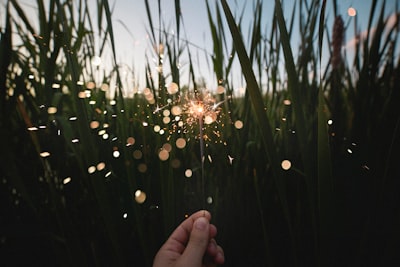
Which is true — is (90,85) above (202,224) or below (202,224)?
above

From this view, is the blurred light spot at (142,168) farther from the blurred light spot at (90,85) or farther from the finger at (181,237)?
the blurred light spot at (90,85)

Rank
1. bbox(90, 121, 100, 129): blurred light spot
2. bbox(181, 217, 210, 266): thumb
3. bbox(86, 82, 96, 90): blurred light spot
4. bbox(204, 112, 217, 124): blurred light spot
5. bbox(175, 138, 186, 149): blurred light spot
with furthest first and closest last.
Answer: bbox(86, 82, 96, 90): blurred light spot, bbox(90, 121, 100, 129): blurred light spot, bbox(175, 138, 186, 149): blurred light spot, bbox(204, 112, 217, 124): blurred light spot, bbox(181, 217, 210, 266): thumb

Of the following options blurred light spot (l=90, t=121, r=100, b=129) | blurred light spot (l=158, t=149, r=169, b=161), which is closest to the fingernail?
blurred light spot (l=158, t=149, r=169, b=161)

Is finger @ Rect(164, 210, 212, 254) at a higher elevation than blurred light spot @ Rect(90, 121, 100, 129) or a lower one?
lower

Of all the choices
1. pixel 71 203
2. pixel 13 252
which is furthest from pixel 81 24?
pixel 13 252

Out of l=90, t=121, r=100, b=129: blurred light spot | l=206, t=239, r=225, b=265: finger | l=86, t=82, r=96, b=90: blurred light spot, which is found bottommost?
l=206, t=239, r=225, b=265: finger

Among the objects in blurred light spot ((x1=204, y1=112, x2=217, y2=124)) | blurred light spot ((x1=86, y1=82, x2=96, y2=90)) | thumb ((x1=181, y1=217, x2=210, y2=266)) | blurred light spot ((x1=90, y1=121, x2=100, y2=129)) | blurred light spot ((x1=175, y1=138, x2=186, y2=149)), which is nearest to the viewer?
thumb ((x1=181, y1=217, x2=210, y2=266))

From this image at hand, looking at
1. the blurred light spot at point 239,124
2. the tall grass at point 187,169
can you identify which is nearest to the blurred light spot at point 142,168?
the tall grass at point 187,169

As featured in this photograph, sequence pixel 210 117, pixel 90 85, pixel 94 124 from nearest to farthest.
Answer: pixel 210 117 < pixel 94 124 < pixel 90 85

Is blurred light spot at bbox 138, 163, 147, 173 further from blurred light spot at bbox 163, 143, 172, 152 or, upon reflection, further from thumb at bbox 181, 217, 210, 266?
thumb at bbox 181, 217, 210, 266

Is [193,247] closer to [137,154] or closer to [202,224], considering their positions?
[202,224]

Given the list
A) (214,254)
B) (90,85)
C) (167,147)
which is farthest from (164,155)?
(90,85)
